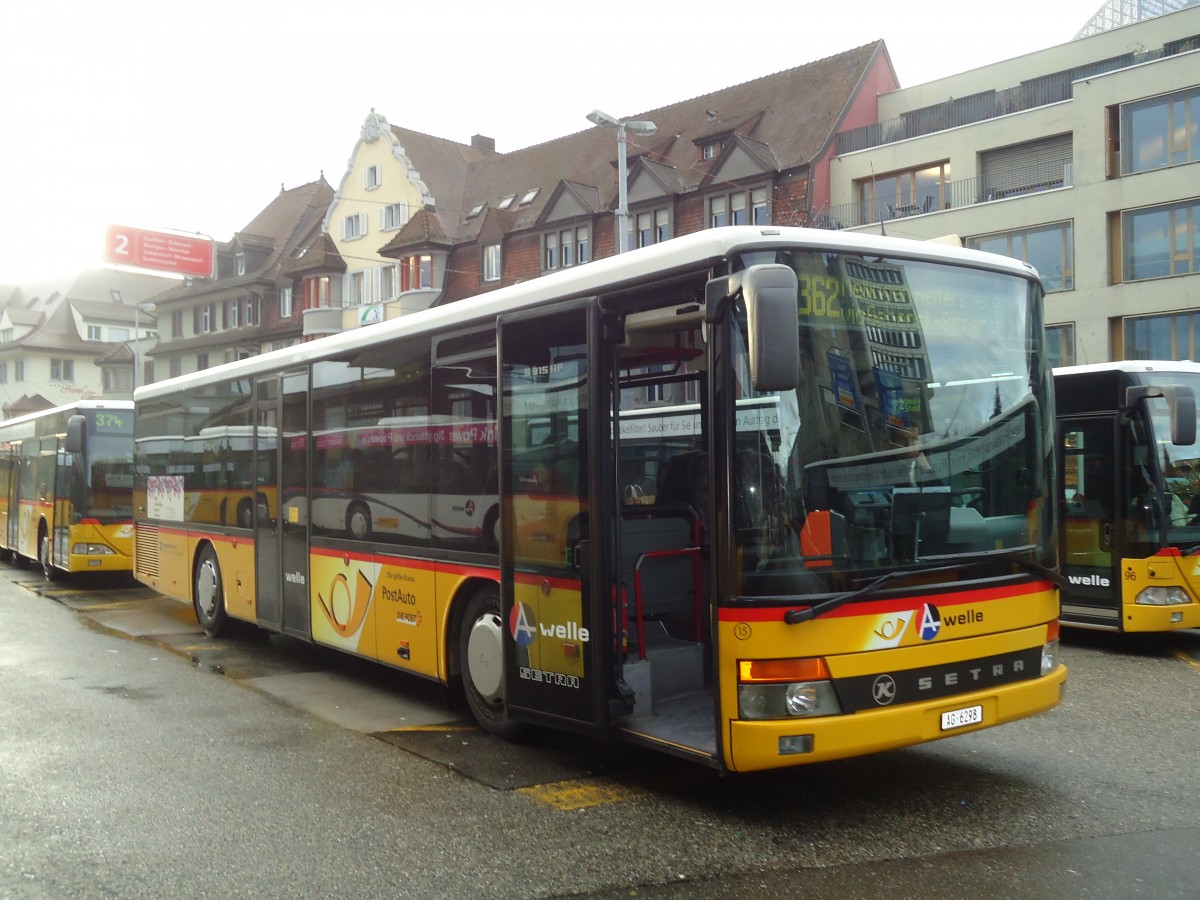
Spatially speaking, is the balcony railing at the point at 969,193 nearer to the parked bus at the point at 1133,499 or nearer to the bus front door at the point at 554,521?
the parked bus at the point at 1133,499

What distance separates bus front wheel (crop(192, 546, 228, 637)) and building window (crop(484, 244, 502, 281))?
33296 mm

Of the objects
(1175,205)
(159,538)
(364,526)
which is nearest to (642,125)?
(159,538)

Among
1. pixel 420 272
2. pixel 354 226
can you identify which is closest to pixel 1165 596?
pixel 420 272

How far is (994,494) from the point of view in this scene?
625 centimetres

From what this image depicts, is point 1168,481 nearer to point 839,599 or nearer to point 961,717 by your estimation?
point 961,717

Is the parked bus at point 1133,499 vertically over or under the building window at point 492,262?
under

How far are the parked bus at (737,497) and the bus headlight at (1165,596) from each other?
18.7 feet

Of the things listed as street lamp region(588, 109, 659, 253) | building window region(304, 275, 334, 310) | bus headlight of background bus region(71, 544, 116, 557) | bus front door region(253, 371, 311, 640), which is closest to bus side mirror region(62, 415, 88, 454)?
bus headlight of background bus region(71, 544, 116, 557)

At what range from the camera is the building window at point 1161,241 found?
30.5 metres

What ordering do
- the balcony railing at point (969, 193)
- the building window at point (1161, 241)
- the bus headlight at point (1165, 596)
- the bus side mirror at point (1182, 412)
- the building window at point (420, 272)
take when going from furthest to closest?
the building window at point (420, 272)
the balcony railing at point (969, 193)
the building window at point (1161, 241)
the bus headlight at point (1165, 596)
the bus side mirror at point (1182, 412)

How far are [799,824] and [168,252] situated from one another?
31417 mm

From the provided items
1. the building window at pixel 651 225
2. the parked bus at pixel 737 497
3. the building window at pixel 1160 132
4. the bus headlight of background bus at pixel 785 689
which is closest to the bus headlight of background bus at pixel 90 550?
the parked bus at pixel 737 497

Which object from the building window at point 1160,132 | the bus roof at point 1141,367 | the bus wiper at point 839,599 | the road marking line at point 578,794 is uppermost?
the building window at point 1160,132

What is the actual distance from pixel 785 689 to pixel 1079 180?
30.3 meters
